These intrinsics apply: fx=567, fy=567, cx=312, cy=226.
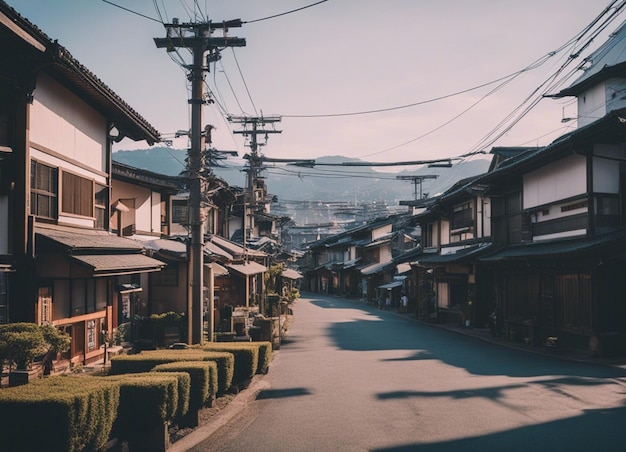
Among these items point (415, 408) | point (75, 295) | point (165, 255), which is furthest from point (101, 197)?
point (415, 408)

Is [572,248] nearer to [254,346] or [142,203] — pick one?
[254,346]

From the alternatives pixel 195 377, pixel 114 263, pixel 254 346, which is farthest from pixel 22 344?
pixel 254 346

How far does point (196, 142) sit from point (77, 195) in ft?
12.4

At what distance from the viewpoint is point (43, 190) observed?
551 inches

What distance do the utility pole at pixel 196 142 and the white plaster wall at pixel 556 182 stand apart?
13158 mm

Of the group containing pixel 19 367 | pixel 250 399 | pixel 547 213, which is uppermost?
pixel 547 213

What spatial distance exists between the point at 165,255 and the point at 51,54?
40.2 feet

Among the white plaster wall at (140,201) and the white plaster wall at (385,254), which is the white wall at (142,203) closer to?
the white plaster wall at (140,201)

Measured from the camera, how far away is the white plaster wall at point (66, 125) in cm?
1380

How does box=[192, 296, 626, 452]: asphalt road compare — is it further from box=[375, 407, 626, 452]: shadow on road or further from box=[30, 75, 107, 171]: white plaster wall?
box=[30, 75, 107, 171]: white plaster wall

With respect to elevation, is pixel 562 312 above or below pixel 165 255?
below

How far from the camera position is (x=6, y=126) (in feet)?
40.3

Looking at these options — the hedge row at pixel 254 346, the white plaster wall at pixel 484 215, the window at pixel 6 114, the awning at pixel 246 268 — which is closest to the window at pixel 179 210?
the awning at pixel 246 268

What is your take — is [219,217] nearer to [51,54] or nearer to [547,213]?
[547,213]
